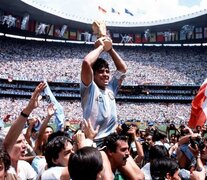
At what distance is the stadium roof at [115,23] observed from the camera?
4991 centimetres

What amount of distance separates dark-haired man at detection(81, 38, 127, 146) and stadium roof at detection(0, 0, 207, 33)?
46.9 m

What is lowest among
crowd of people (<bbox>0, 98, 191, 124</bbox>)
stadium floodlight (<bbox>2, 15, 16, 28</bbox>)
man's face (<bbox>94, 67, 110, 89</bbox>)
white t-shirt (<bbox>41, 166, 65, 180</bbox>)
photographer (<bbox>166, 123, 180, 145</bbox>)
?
crowd of people (<bbox>0, 98, 191, 124</bbox>)

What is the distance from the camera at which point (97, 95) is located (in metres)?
3.71

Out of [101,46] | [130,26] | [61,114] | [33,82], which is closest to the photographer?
[101,46]

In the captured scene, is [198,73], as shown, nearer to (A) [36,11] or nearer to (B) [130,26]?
(B) [130,26]

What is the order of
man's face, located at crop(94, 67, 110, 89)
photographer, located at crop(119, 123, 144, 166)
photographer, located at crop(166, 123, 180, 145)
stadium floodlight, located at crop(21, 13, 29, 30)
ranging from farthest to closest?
stadium floodlight, located at crop(21, 13, 29, 30) → photographer, located at crop(166, 123, 180, 145) → photographer, located at crop(119, 123, 144, 166) → man's face, located at crop(94, 67, 110, 89)

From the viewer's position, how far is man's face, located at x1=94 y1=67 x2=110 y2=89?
3816 millimetres

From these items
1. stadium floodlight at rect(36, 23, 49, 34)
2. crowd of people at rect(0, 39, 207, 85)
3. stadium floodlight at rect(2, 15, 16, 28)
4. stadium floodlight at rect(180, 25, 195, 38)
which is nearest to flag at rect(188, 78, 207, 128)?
crowd of people at rect(0, 39, 207, 85)

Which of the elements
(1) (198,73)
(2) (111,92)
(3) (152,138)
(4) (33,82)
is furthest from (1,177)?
(1) (198,73)

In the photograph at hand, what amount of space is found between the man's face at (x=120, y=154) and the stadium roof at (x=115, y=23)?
47.6 m

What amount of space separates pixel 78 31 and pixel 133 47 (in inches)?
365

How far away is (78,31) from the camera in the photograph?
188ft

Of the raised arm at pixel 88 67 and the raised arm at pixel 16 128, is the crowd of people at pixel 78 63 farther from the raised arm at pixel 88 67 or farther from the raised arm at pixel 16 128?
the raised arm at pixel 16 128

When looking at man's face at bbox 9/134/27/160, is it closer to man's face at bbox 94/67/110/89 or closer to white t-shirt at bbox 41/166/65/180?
white t-shirt at bbox 41/166/65/180
